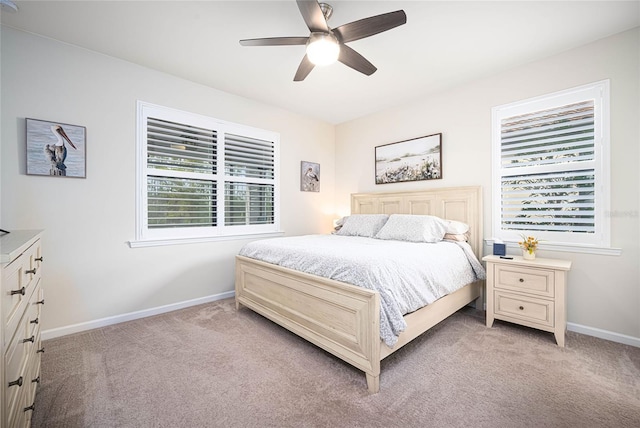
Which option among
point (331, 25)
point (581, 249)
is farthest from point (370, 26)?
point (581, 249)

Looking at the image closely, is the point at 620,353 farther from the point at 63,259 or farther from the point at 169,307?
the point at 63,259

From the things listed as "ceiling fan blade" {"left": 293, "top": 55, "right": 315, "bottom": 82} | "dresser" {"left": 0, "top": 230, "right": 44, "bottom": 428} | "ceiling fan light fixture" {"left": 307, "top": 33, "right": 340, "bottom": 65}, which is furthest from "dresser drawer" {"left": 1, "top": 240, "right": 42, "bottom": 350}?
"ceiling fan blade" {"left": 293, "top": 55, "right": 315, "bottom": 82}

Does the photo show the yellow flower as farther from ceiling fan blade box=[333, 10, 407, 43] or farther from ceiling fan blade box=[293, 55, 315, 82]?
ceiling fan blade box=[293, 55, 315, 82]

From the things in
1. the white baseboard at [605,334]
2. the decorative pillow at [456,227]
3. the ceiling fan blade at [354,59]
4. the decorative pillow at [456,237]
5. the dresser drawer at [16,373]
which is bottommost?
the white baseboard at [605,334]

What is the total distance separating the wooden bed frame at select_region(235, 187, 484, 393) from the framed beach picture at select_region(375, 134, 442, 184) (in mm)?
298

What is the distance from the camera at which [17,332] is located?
44.9 inches

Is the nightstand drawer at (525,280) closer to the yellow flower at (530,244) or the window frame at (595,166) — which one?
the yellow flower at (530,244)

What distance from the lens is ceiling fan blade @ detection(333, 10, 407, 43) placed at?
1727 mm

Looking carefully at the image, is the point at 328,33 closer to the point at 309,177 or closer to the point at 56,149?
the point at 56,149

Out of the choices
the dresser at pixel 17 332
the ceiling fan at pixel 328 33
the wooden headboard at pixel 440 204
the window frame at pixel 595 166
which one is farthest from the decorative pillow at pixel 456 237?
the dresser at pixel 17 332

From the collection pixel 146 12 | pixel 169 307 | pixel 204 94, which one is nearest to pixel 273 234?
pixel 169 307

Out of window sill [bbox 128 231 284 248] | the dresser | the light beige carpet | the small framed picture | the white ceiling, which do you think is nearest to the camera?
the dresser

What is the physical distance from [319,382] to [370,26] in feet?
7.86

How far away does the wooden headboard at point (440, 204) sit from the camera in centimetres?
318
